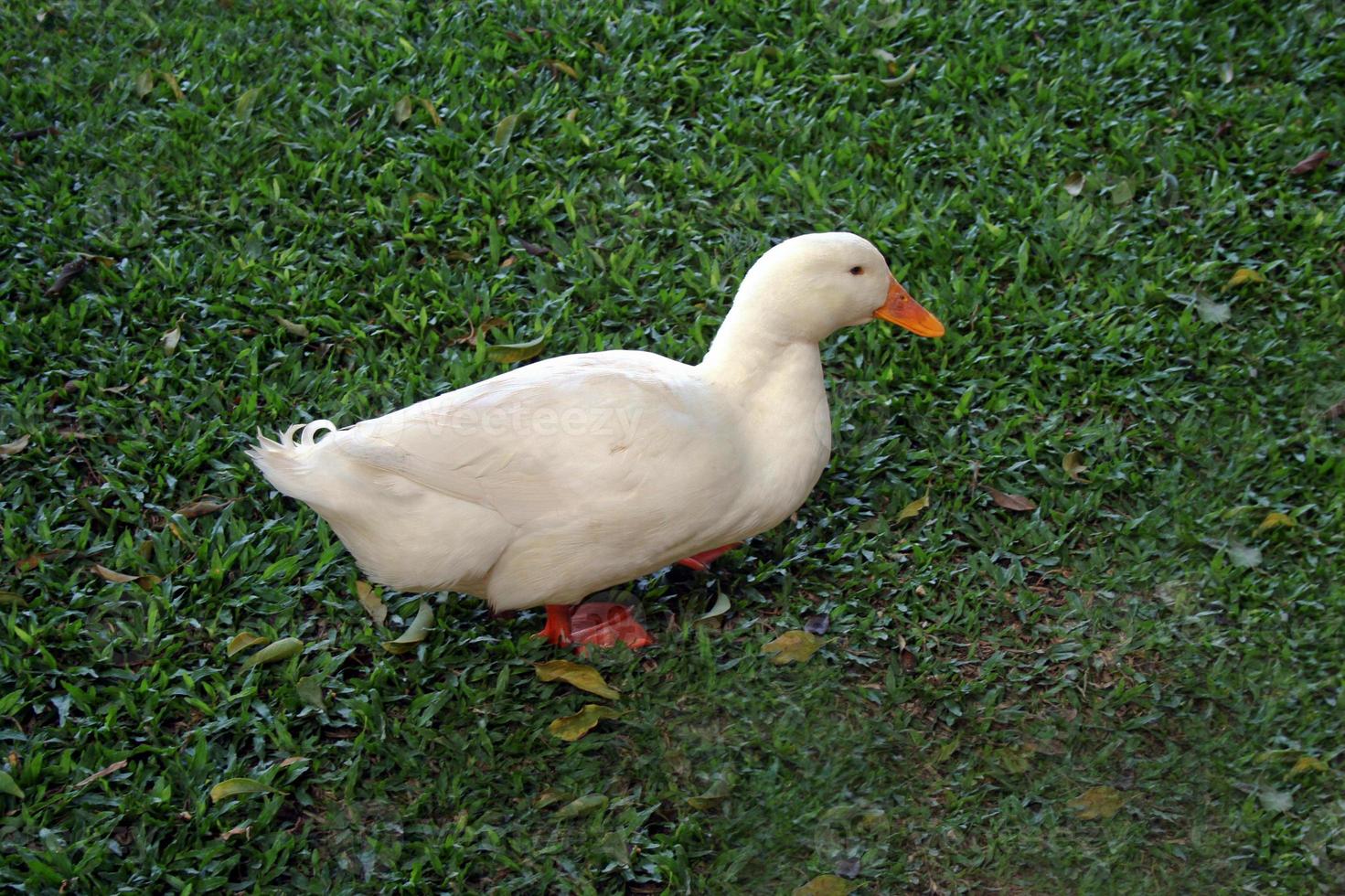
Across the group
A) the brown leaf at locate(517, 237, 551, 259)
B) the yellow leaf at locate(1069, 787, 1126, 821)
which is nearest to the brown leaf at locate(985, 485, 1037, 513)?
the yellow leaf at locate(1069, 787, 1126, 821)

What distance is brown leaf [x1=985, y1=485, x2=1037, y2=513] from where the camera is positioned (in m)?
3.53

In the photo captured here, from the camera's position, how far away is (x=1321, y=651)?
3.12 m

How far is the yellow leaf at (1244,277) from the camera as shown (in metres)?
4.09

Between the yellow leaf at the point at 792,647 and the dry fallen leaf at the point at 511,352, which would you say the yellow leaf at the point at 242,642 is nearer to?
the dry fallen leaf at the point at 511,352

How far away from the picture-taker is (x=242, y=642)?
306cm

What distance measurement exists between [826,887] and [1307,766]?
1187 mm

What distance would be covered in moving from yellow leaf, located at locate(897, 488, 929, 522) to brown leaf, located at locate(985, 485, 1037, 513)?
21cm

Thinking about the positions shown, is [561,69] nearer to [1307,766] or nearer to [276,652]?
[276,652]

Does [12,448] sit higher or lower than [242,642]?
higher

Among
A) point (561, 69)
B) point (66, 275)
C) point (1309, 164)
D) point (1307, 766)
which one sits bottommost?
point (1307, 766)

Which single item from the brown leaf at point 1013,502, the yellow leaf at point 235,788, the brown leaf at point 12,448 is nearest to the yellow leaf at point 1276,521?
the brown leaf at point 1013,502

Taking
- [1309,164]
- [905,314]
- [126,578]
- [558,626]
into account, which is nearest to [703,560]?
[558,626]

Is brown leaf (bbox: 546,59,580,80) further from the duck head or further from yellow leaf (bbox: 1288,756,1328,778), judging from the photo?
yellow leaf (bbox: 1288,756,1328,778)

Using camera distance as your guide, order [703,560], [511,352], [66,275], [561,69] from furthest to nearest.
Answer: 1. [561,69]
2. [66,275]
3. [511,352]
4. [703,560]
